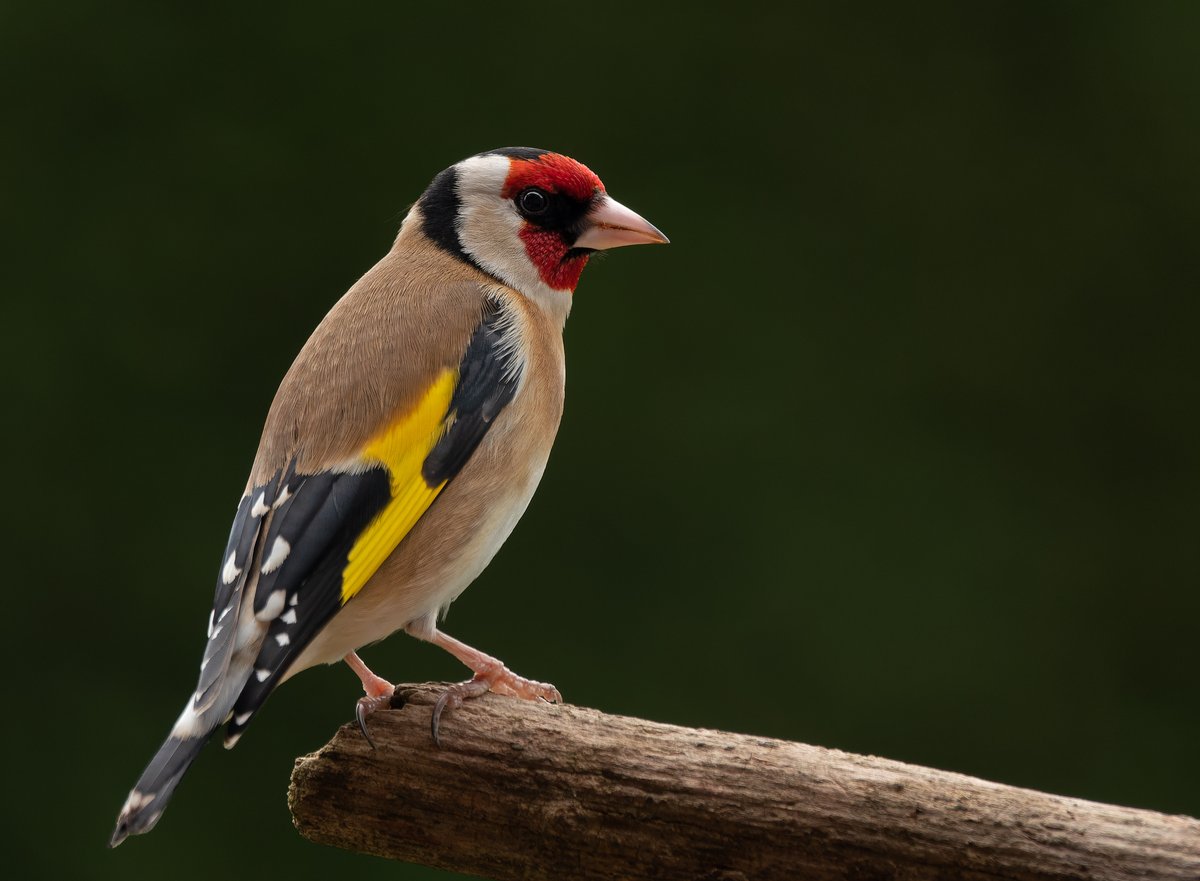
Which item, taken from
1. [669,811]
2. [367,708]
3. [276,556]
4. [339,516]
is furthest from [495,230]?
[669,811]

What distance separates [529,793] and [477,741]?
13 centimetres

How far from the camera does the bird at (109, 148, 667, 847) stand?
221 centimetres

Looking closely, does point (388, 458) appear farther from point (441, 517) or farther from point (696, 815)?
point (696, 815)

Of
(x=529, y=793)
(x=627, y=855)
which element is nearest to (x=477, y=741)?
(x=529, y=793)

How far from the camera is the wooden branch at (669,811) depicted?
201 centimetres

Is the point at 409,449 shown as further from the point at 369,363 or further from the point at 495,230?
the point at 495,230

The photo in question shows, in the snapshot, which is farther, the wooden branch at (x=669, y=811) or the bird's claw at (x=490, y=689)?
the bird's claw at (x=490, y=689)

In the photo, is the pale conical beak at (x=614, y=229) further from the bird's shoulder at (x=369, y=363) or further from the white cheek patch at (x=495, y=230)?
the bird's shoulder at (x=369, y=363)

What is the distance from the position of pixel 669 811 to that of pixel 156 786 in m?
0.80

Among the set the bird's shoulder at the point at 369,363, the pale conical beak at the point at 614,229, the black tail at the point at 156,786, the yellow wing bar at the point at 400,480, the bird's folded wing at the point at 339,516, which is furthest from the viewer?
the pale conical beak at the point at 614,229

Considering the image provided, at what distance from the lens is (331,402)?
8.03ft

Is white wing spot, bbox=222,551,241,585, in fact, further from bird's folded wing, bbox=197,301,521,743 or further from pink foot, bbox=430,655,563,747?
pink foot, bbox=430,655,563,747

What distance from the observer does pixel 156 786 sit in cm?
201

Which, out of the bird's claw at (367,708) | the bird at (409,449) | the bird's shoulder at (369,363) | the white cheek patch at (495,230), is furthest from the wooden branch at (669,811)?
the white cheek patch at (495,230)
